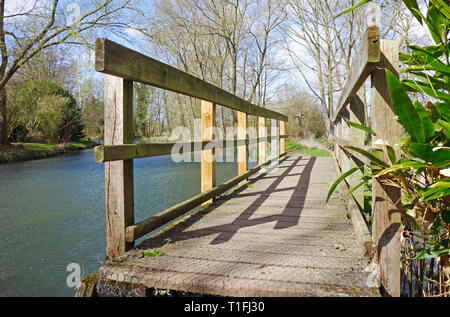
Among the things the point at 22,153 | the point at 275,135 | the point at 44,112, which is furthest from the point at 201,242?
the point at 44,112

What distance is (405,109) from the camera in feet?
3.96

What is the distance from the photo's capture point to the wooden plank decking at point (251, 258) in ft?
4.76

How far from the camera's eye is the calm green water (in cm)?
241

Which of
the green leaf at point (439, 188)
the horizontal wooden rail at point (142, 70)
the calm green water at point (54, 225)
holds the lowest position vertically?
the calm green water at point (54, 225)

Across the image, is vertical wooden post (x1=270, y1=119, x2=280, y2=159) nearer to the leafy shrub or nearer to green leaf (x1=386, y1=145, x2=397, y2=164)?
green leaf (x1=386, y1=145, x2=397, y2=164)

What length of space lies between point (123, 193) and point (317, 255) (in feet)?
3.85

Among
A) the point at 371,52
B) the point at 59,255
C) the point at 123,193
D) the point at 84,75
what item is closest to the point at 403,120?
the point at 371,52

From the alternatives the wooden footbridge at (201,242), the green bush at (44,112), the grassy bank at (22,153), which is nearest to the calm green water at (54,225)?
the wooden footbridge at (201,242)

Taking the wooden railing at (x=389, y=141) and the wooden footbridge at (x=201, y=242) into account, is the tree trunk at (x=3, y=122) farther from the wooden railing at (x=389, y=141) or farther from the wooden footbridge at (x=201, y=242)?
the wooden railing at (x=389, y=141)

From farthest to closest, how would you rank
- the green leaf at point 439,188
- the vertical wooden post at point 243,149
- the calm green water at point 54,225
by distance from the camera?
the vertical wooden post at point 243,149 < the calm green water at point 54,225 < the green leaf at point 439,188

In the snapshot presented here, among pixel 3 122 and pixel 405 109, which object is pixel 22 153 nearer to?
pixel 3 122

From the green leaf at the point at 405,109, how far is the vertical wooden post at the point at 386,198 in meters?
0.24

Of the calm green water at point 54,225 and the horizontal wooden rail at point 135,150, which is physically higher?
the horizontal wooden rail at point 135,150

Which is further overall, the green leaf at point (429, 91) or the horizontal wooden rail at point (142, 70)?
the horizontal wooden rail at point (142, 70)
